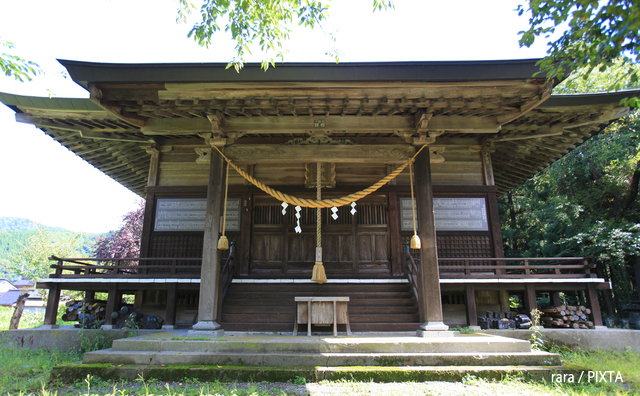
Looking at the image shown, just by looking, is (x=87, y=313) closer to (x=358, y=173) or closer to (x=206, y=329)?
(x=206, y=329)

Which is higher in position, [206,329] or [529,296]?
[529,296]

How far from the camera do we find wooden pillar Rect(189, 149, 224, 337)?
6.72m

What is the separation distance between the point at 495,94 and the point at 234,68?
15.3 ft

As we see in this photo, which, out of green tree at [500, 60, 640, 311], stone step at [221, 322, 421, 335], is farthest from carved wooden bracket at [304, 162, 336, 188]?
green tree at [500, 60, 640, 311]

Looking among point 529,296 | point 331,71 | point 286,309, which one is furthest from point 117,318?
point 529,296

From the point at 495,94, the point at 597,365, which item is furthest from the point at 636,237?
the point at 495,94

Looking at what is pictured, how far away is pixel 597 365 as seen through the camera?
6570mm

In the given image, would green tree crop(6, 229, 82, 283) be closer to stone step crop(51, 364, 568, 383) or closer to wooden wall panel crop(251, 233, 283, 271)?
wooden wall panel crop(251, 233, 283, 271)

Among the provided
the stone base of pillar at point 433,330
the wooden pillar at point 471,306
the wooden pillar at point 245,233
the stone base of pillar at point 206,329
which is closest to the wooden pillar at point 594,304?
the wooden pillar at point 471,306

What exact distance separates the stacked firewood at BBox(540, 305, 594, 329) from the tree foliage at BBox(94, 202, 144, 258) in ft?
58.4

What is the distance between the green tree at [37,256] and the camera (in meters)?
22.7

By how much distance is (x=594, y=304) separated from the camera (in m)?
8.62

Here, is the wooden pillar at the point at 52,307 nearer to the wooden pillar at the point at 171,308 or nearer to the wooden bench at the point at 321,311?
the wooden pillar at the point at 171,308

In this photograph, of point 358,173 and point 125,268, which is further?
point 358,173
